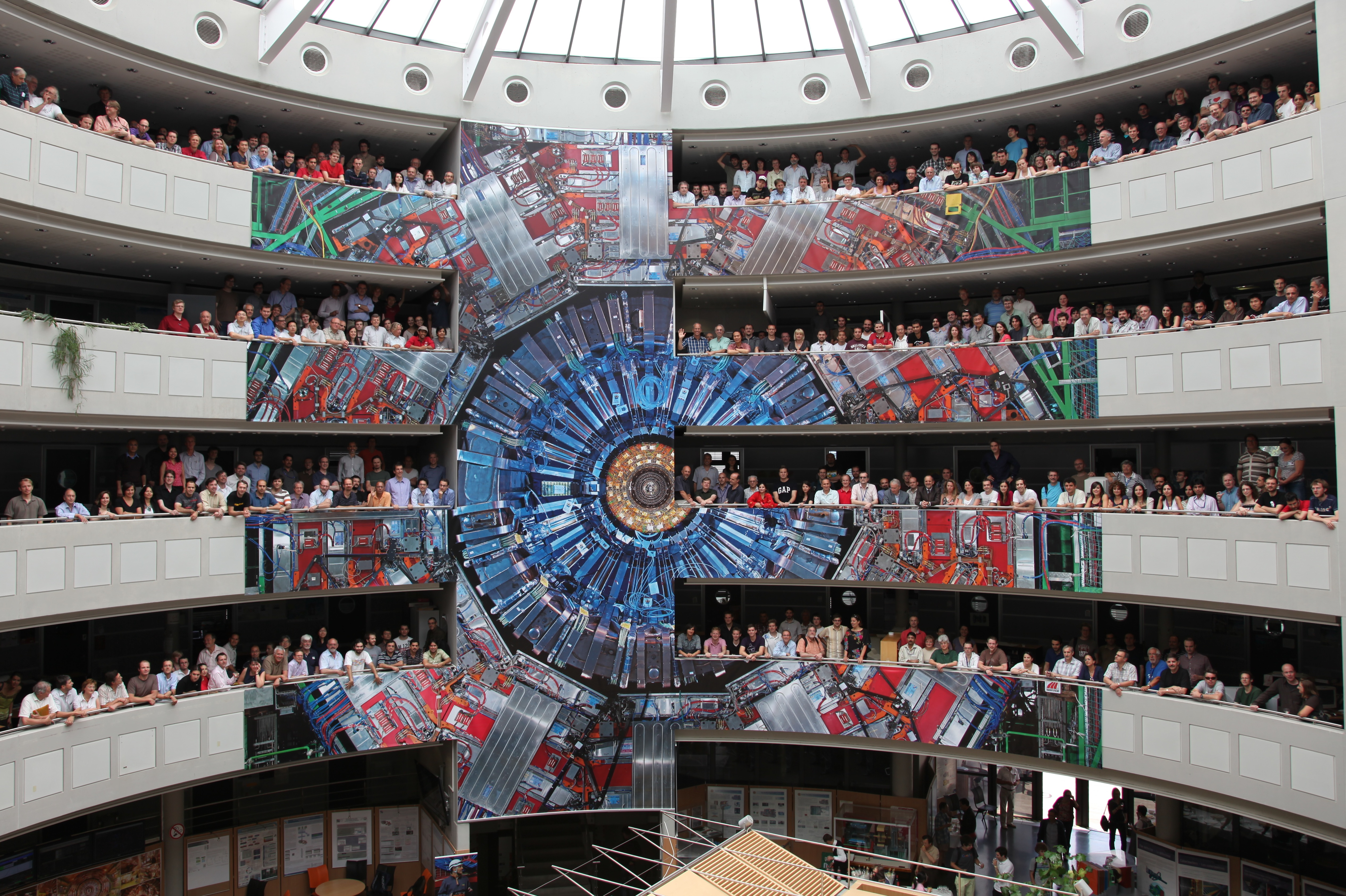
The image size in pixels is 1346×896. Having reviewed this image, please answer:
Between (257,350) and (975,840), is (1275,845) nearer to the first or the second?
(975,840)

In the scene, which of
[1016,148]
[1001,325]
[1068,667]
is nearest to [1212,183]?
[1016,148]

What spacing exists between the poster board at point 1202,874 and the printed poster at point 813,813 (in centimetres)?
860

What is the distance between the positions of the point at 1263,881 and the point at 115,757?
80.3 feet

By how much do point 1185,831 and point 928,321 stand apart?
14.5 meters

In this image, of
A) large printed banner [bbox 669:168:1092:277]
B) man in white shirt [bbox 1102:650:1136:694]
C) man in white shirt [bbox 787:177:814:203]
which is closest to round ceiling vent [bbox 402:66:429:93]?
large printed banner [bbox 669:168:1092:277]

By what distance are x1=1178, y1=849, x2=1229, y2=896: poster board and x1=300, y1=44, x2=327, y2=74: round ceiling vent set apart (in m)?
27.6

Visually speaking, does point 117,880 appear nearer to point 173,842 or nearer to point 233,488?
point 173,842

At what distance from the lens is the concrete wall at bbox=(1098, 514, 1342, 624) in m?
18.2

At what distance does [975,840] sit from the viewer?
87.8 ft

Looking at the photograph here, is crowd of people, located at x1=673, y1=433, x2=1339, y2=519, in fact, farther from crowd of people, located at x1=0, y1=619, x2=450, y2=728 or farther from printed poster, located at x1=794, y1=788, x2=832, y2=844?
printed poster, located at x1=794, y1=788, x2=832, y2=844

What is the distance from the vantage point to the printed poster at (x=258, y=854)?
990 inches

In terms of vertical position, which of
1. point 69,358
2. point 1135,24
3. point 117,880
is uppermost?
point 1135,24

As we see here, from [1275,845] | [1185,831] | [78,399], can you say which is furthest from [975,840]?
[78,399]

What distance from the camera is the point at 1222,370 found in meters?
20.1
